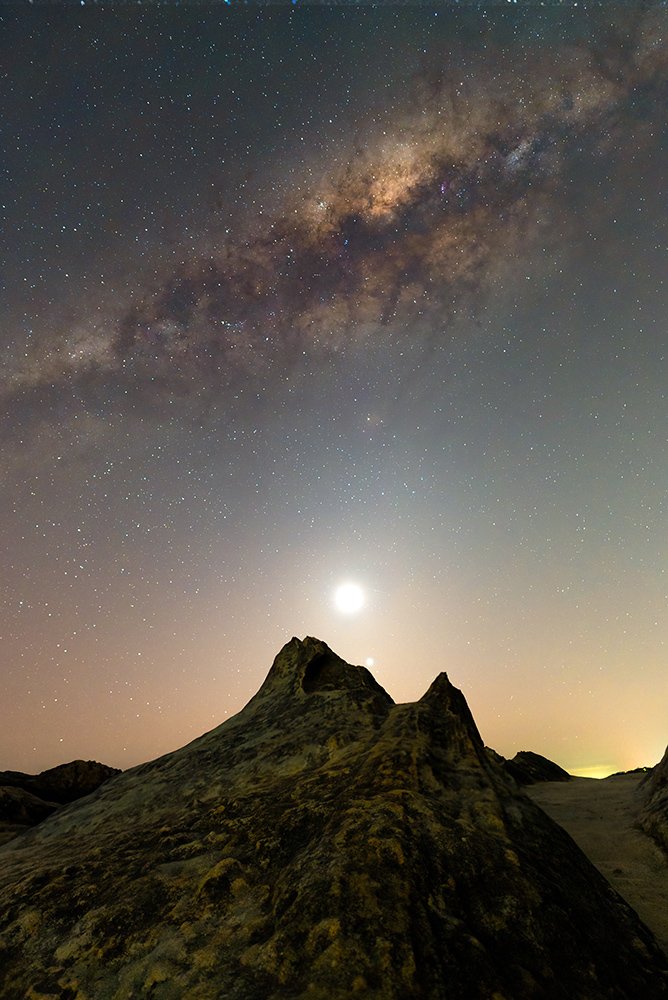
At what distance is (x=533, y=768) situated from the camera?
13578mm

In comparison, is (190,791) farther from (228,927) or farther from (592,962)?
(592,962)

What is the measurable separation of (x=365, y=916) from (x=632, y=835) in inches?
183

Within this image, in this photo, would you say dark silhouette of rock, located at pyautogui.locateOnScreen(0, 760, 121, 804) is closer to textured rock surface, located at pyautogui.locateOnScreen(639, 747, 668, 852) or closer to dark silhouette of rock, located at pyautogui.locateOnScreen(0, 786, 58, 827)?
dark silhouette of rock, located at pyautogui.locateOnScreen(0, 786, 58, 827)

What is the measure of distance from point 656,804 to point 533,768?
819 centimetres

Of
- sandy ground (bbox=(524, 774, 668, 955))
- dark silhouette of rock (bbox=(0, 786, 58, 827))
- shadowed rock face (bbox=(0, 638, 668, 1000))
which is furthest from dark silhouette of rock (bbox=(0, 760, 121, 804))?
sandy ground (bbox=(524, 774, 668, 955))

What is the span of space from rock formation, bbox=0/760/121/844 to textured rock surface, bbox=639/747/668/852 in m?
8.08

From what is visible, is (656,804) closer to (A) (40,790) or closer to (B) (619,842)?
(B) (619,842)

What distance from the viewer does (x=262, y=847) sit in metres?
3.84

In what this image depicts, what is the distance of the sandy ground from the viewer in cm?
418

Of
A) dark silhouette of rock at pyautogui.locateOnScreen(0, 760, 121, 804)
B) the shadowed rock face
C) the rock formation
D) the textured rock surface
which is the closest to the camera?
the shadowed rock face

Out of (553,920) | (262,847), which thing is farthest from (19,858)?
(553,920)

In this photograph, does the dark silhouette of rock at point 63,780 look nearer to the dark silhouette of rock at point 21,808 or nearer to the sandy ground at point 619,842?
the dark silhouette of rock at point 21,808

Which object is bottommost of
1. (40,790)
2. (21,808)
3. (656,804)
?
(21,808)

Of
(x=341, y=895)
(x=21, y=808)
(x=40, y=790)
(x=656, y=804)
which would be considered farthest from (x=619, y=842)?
(x=40, y=790)
